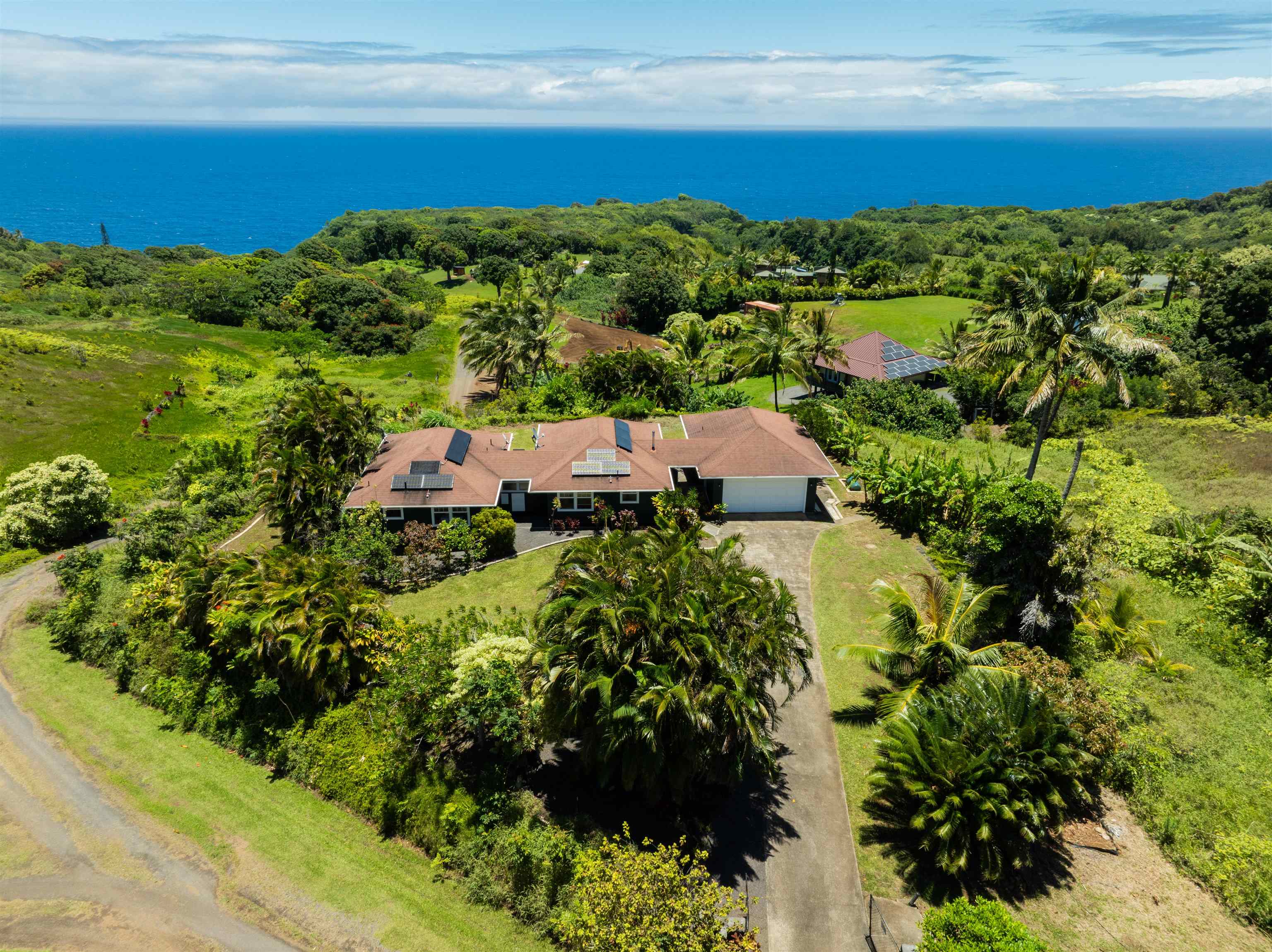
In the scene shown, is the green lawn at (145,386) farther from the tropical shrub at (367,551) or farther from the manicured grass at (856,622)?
the manicured grass at (856,622)

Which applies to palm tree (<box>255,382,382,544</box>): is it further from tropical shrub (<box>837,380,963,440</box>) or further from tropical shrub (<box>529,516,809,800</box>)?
tropical shrub (<box>837,380,963,440</box>)

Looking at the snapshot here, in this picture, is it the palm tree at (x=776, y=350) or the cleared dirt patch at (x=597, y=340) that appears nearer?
the palm tree at (x=776, y=350)

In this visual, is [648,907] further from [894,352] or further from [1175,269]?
[1175,269]

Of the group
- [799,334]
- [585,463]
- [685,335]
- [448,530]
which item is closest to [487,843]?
[448,530]

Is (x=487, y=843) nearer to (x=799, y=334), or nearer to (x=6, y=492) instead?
(x=6, y=492)

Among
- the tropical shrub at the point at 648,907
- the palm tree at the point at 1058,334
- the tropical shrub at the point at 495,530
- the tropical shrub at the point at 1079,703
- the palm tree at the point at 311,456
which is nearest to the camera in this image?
the tropical shrub at the point at 648,907

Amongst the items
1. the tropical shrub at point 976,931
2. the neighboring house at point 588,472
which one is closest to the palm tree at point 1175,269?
the neighboring house at point 588,472

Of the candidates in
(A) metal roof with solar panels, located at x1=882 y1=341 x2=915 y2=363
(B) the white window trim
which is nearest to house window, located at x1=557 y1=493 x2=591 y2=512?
(B) the white window trim
